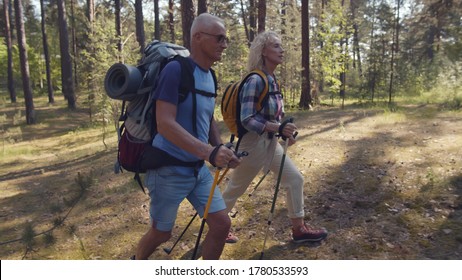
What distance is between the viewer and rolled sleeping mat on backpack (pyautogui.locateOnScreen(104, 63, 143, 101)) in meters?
2.69

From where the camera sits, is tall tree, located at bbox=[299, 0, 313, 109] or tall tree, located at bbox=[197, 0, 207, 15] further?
tall tree, located at bbox=[299, 0, 313, 109]

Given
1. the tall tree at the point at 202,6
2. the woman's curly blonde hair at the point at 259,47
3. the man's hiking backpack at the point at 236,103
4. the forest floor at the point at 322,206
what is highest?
the tall tree at the point at 202,6

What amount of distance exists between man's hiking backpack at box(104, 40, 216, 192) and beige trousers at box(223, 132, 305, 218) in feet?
4.30

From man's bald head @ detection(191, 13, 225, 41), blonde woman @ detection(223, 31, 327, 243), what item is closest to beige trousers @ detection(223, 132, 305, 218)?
blonde woman @ detection(223, 31, 327, 243)

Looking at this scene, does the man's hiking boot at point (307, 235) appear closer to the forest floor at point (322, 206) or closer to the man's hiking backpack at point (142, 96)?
the forest floor at point (322, 206)

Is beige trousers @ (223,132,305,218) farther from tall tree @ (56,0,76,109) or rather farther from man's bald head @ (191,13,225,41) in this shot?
tall tree @ (56,0,76,109)

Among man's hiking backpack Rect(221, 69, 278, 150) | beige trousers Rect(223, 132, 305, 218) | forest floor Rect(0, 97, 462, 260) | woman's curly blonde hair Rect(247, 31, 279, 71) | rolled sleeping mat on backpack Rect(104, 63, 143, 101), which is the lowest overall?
forest floor Rect(0, 97, 462, 260)

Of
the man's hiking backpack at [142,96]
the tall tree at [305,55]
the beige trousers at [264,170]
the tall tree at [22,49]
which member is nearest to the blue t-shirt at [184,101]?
the man's hiking backpack at [142,96]

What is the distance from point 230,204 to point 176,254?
3.33 feet

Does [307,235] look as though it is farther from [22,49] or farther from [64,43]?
[64,43]

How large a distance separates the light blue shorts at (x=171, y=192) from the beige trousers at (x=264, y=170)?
1097 millimetres

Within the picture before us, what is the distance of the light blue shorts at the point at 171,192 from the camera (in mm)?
2838

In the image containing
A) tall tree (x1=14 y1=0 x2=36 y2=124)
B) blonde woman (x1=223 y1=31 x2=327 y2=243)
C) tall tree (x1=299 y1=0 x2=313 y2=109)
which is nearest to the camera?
blonde woman (x1=223 y1=31 x2=327 y2=243)

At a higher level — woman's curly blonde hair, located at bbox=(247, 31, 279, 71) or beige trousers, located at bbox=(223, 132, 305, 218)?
woman's curly blonde hair, located at bbox=(247, 31, 279, 71)
